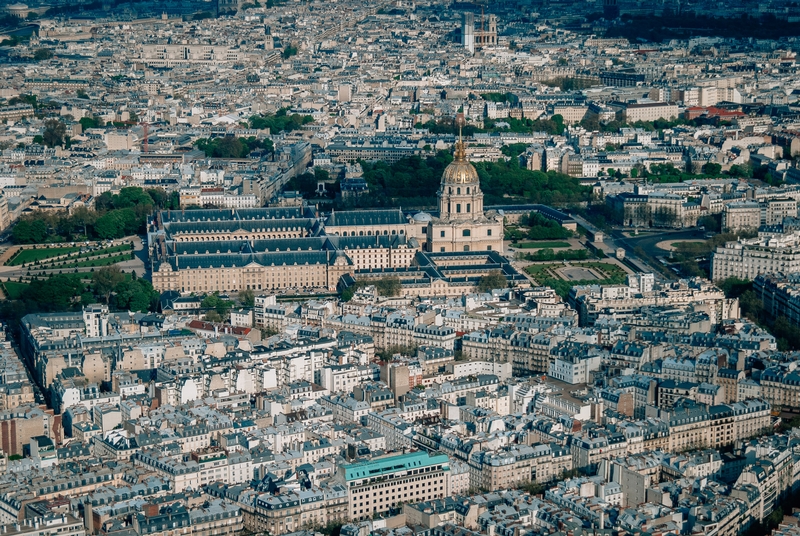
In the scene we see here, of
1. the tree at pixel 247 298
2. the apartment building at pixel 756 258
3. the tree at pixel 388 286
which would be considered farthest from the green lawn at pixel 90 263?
the apartment building at pixel 756 258

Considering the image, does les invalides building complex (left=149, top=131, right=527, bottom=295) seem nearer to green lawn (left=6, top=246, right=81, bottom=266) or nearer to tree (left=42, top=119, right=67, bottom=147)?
green lawn (left=6, top=246, right=81, bottom=266)

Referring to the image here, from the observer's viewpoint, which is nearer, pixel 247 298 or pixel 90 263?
pixel 247 298

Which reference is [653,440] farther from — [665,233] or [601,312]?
[665,233]

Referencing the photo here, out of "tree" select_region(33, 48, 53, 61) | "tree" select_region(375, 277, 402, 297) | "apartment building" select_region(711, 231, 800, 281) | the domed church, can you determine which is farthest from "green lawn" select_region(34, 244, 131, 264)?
"tree" select_region(33, 48, 53, 61)

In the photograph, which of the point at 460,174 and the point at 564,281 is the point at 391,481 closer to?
the point at 564,281

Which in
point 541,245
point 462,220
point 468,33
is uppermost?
point 468,33

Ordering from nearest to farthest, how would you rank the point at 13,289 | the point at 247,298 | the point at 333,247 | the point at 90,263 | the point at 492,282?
the point at 247,298 < the point at 492,282 < the point at 13,289 < the point at 333,247 < the point at 90,263

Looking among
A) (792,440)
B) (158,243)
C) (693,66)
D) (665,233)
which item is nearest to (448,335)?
(792,440)

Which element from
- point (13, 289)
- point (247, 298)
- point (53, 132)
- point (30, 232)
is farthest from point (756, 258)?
point (53, 132)

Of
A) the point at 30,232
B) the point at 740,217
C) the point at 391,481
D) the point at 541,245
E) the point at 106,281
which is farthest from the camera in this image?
the point at 30,232
